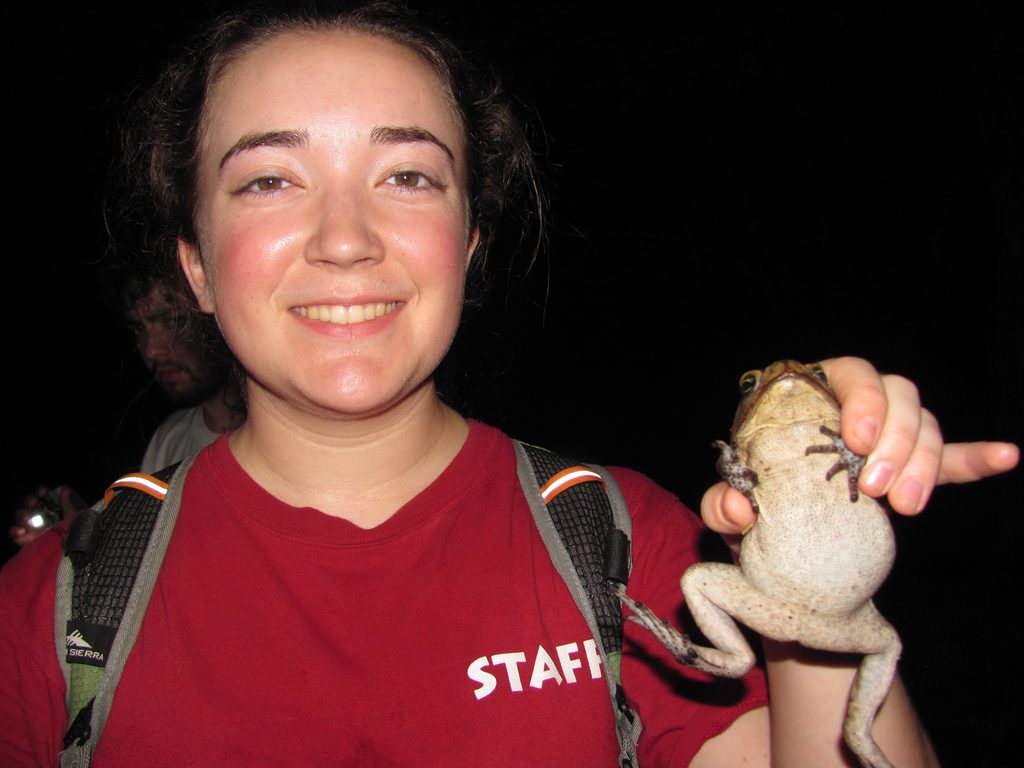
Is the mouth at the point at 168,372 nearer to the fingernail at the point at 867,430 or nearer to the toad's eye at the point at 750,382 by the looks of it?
the toad's eye at the point at 750,382

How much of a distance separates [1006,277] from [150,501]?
7474mm

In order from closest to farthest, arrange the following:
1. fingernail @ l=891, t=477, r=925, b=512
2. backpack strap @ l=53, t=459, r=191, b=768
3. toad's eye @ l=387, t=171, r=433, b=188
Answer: fingernail @ l=891, t=477, r=925, b=512 < backpack strap @ l=53, t=459, r=191, b=768 < toad's eye @ l=387, t=171, r=433, b=188

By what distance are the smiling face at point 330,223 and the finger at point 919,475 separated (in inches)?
49.2

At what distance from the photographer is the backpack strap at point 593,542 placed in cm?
173

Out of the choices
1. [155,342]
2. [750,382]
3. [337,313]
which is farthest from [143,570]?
[155,342]

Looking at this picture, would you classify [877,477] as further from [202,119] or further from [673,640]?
[202,119]

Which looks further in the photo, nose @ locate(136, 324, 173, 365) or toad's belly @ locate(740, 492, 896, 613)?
nose @ locate(136, 324, 173, 365)

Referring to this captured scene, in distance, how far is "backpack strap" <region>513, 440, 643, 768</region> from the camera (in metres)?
1.73

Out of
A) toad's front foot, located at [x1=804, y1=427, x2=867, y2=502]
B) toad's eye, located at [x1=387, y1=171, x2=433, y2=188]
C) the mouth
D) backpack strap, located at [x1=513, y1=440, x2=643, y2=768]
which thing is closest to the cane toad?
toad's front foot, located at [x1=804, y1=427, x2=867, y2=502]

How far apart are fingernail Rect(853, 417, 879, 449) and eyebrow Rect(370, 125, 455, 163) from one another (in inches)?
54.8

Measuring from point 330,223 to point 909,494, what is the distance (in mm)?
1502

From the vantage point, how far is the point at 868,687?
4.65 feet

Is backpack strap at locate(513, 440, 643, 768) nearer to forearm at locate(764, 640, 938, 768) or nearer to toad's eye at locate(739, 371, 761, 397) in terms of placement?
forearm at locate(764, 640, 938, 768)

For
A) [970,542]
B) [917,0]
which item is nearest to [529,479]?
[970,542]
